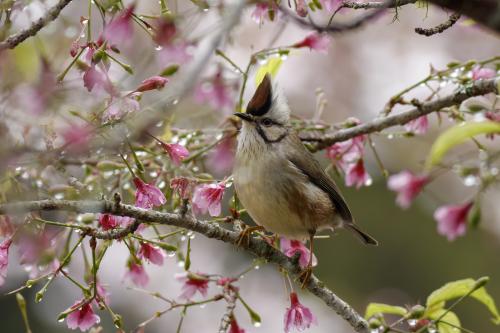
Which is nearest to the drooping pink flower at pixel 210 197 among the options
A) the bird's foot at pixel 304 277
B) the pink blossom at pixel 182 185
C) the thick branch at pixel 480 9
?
the pink blossom at pixel 182 185

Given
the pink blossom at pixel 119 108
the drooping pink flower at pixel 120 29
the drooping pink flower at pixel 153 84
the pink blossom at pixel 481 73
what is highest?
the drooping pink flower at pixel 120 29

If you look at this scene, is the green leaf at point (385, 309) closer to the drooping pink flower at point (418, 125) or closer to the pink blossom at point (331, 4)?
the drooping pink flower at point (418, 125)

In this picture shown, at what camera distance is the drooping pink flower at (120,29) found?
264 centimetres

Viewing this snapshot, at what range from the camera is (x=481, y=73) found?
348cm

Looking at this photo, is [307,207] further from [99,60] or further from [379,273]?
[379,273]

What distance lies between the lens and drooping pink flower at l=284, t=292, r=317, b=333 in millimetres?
3217

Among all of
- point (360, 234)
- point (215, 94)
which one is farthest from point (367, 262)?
point (215, 94)

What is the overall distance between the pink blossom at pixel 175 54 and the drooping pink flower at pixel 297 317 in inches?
44.1

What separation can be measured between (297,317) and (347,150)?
0.98m

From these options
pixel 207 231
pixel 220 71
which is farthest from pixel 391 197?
pixel 207 231

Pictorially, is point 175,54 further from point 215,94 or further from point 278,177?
point 278,177

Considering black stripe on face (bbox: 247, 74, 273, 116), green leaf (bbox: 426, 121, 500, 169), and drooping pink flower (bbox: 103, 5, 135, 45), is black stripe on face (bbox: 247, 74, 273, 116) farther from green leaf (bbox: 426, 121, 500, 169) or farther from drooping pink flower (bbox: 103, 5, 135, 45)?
green leaf (bbox: 426, 121, 500, 169)

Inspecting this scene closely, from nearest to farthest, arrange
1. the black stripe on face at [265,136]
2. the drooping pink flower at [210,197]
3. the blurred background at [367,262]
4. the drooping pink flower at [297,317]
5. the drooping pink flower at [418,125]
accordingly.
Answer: the drooping pink flower at [210,197], the drooping pink flower at [297,317], the drooping pink flower at [418,125], the black stripe on face at [265,136], the blurred background at [367,262]

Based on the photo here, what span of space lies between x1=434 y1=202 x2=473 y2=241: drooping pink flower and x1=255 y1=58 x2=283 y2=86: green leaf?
1.69m
